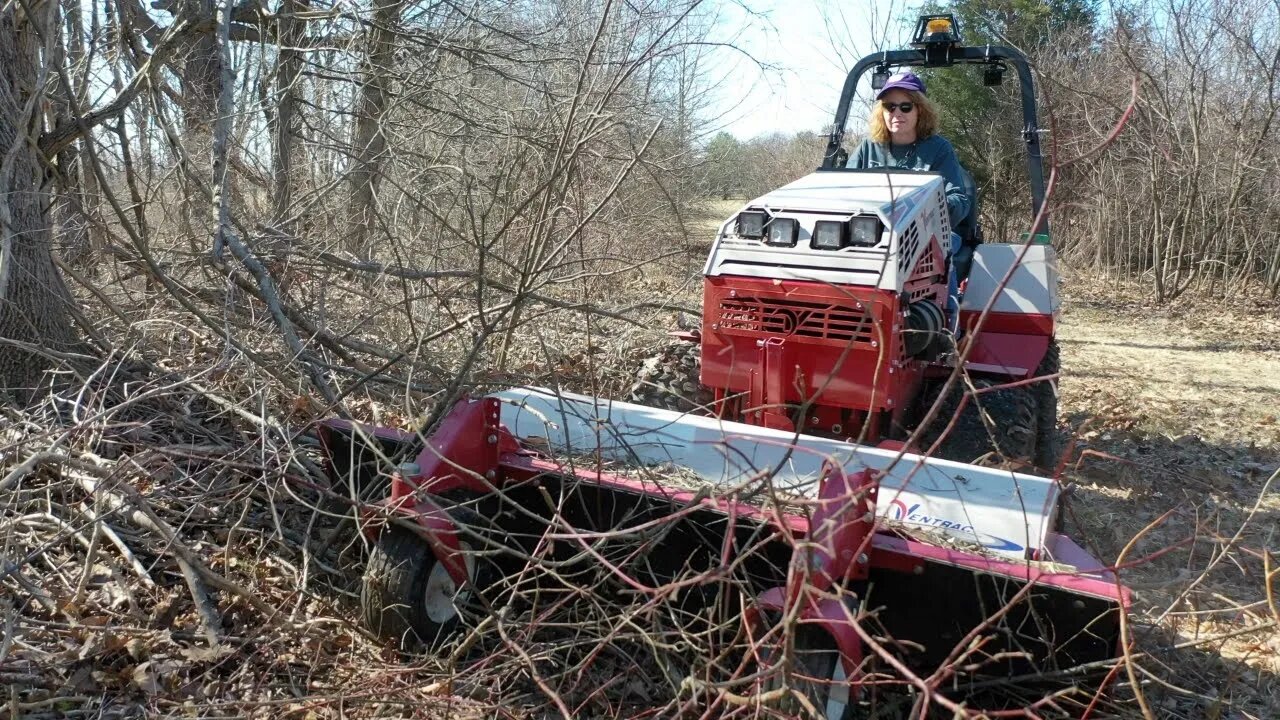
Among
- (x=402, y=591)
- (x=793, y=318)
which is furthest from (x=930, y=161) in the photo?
(x=402, y=591)

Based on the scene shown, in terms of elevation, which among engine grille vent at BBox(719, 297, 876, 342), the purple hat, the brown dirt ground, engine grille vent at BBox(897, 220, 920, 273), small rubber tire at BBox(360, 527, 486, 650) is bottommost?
the brown dirt ground

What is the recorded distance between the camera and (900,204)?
13.1ft

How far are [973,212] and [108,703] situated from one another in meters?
4.30

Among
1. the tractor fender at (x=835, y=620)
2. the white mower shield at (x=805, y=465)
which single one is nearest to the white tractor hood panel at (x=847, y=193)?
the white mower shield at (x=805, y=465)

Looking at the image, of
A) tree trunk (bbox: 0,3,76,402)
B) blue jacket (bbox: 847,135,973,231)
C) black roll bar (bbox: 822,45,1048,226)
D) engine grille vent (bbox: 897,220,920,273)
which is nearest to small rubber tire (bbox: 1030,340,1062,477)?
black roll bar (bbox: 822,45,1048,226)

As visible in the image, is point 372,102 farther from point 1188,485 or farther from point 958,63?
point 1188,485

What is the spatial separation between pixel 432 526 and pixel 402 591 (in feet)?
0.74

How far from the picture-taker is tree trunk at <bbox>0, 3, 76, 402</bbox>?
4297 mm

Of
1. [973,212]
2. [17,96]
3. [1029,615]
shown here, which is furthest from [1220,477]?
[17,96]

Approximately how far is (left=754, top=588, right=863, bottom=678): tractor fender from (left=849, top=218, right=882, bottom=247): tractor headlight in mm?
Result: 1665

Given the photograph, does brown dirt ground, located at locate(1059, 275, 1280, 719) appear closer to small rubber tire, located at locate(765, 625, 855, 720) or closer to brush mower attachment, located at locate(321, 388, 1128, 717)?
brush mower attachment, located at locate(321, 388, 1128, 717)

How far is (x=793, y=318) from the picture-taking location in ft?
13.1

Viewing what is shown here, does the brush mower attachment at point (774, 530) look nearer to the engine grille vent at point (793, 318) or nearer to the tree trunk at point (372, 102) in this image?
the engine grille vent at point (793, 318)

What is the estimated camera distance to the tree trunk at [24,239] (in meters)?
4.30
